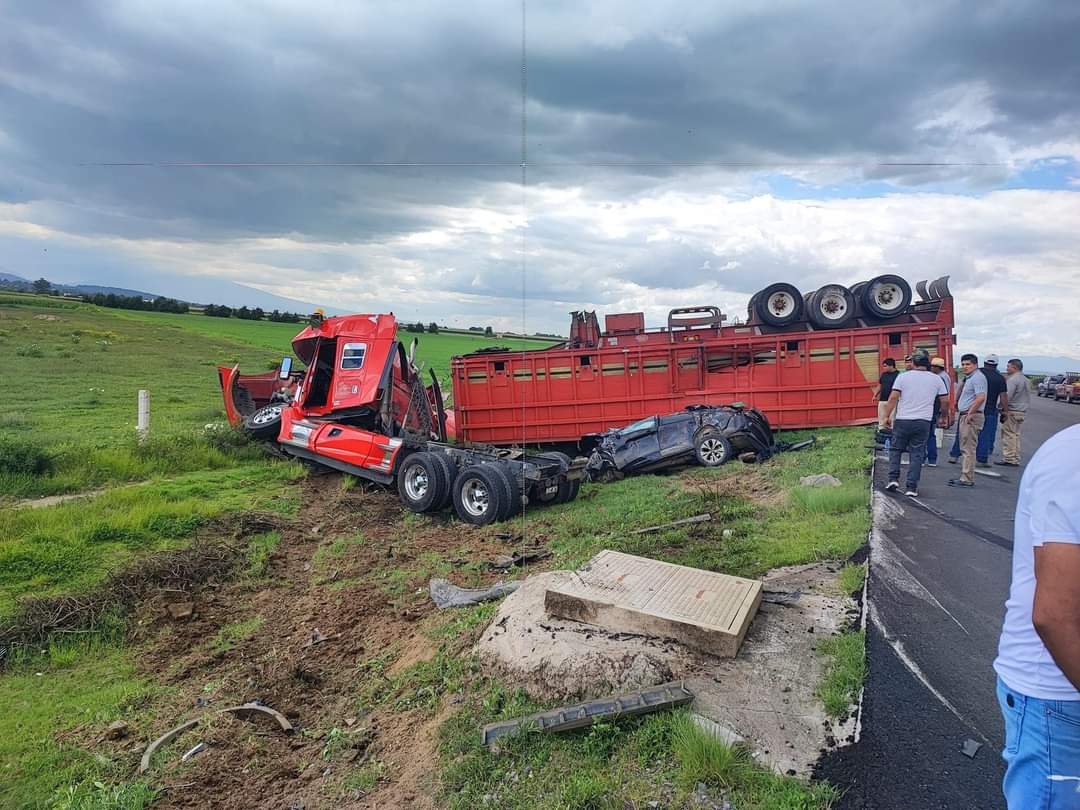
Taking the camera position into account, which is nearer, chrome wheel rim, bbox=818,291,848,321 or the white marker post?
the white marker post

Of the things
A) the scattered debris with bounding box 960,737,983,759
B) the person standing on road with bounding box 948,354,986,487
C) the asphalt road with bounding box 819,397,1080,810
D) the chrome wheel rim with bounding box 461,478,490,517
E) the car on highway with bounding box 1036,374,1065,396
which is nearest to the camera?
the asphalt road with bounding box 819,397,1080,810

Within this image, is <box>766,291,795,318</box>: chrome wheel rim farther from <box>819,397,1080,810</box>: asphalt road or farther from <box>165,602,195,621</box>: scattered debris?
<box>165,602,195,621</box>: scattered debris

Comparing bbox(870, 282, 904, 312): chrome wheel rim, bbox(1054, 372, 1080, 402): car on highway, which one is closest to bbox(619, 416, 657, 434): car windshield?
bbox(870, 282, 904, 312): chrome wheel rim

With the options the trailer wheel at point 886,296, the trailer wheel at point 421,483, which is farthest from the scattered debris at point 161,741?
the trailer wheel at point 886,296

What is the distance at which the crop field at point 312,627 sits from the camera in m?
3.28

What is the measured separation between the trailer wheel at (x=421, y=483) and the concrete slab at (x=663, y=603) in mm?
5270

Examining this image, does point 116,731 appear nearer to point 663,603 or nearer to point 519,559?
point 519,559

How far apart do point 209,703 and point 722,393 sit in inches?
470

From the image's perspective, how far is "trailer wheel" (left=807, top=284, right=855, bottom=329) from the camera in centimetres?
1441

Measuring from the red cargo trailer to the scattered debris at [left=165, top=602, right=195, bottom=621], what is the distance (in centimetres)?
786

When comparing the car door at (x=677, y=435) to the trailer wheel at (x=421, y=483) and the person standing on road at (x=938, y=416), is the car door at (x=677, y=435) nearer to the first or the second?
the person standing on road at (x=938, y=416)

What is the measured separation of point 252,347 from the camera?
46594mm

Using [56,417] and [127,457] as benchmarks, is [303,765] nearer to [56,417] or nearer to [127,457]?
[127,457]

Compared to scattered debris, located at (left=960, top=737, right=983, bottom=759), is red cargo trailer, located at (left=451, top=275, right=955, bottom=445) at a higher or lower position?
higher
